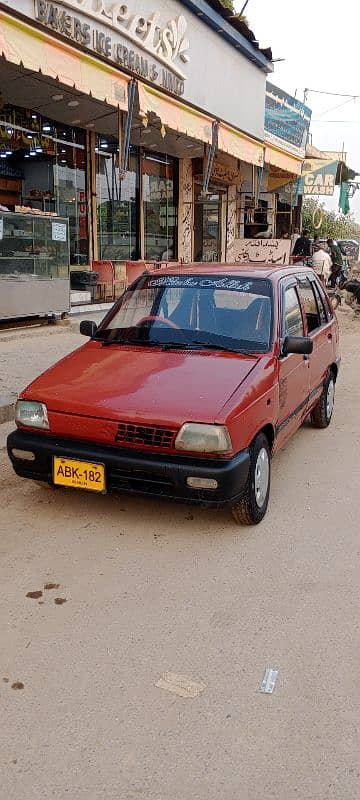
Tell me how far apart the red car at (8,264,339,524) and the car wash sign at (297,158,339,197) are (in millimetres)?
18936

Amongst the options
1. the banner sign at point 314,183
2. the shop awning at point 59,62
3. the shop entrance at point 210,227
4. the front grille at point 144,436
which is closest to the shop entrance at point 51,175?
the shop awning at point 59,62

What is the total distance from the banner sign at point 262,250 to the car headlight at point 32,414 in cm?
1267

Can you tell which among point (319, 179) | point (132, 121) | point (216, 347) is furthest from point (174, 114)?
point (319, 179)

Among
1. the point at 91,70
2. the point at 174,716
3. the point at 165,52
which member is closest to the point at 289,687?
the point at 174,716

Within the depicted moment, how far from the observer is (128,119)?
9719 millimetres

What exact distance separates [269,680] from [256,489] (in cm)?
147

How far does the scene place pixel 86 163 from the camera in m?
13.0

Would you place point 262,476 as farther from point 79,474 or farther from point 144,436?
point 79,474

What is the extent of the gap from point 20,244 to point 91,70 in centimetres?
250

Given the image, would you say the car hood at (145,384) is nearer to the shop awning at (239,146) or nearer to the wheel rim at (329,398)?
the wheel rim at (329,398)

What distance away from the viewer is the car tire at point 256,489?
3.76 m

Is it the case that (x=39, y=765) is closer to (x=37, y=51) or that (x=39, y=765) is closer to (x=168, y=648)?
(x=168, y=648)

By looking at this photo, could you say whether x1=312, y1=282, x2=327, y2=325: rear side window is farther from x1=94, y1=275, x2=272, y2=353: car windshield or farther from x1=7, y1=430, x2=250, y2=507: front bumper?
x1=7, y1=430, x2=250, y2=507: front bumper

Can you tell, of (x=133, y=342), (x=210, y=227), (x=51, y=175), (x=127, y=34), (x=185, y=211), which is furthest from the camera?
(x=210, y=227)
